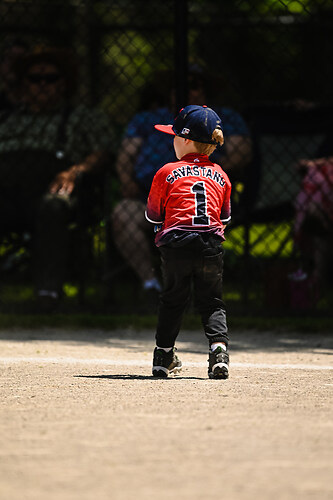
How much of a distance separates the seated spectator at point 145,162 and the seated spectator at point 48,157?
261mm

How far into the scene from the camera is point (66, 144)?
24.1ft

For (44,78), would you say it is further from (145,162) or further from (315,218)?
(315,218)

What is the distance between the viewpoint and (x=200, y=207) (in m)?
4.75

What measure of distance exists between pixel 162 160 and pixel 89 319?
3.96 feet

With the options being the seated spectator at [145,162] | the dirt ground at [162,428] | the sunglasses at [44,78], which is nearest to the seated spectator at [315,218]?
the seated spectator at [145,162]

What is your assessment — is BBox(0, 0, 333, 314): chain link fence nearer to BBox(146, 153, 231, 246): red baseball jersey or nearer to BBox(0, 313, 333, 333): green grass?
BBox(0, 313, 333, 333): green grass

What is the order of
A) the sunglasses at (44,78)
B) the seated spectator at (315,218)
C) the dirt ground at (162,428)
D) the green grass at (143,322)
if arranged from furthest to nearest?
the sunglasses at (44,78)
the seated spectator at (315,218)
the green grass at (143,322)
the dirt ground at (162,428)

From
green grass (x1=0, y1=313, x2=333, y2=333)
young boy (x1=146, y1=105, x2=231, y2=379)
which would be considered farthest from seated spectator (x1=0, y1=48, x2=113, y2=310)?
young boy (x1=146, y1=105, x2=231, y2=379)

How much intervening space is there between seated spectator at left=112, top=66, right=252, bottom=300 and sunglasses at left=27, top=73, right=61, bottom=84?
0.78 meters

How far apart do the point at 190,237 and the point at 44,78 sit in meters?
3.23

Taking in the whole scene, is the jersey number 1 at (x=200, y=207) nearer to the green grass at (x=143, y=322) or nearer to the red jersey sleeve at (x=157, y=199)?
the red jersey sleeve at (x=157, y=199)

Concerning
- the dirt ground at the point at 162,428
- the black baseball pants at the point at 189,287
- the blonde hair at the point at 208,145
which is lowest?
the dirt ground at the point at 162,428

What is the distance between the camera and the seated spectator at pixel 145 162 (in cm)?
698

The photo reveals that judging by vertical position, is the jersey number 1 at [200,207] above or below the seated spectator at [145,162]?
below
